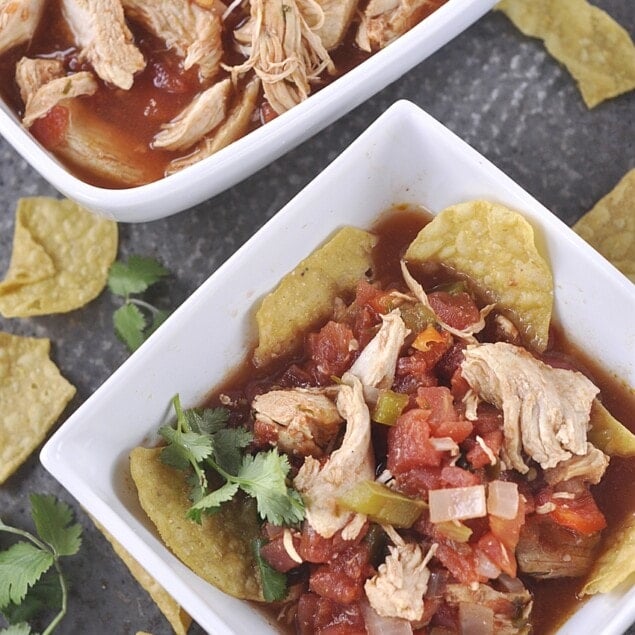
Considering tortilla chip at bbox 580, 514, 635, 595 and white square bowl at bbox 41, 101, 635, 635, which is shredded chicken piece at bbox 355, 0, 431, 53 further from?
tortilla chip at bbox 580, 514, 635, 595

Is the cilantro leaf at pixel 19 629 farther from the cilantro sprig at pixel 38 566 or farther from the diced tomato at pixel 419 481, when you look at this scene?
the diced tomato at pixel 419 481

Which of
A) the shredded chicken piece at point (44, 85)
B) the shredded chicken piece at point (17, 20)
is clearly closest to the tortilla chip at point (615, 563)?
the shredded chicken piece at point (44, 85)

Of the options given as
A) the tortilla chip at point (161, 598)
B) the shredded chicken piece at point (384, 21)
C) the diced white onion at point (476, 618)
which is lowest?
the tortilla chip at point (161, 598)

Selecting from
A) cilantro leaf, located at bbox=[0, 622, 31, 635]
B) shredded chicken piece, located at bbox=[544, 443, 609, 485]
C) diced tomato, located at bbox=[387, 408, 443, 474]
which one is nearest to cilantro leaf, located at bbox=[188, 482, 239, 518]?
diced tomato, located at bbox=[387, 408, 443, 474]

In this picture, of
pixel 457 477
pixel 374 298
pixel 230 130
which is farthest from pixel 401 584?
pixel 230 130

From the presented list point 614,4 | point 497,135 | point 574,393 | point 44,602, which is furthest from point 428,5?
point 44,602
